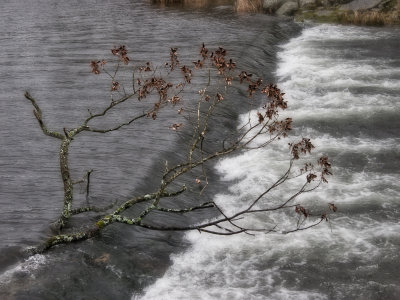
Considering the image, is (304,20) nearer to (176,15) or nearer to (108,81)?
(176,15)

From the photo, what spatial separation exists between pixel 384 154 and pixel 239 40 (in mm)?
15250

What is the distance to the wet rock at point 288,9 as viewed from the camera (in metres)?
38.7

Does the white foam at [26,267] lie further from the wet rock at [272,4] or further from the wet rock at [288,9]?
the wet rock at [272,4]

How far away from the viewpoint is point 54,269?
1023 cm

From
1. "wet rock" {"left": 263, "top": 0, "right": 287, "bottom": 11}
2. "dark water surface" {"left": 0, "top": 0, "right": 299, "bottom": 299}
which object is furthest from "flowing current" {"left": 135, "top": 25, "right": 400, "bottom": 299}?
"wet rock" {"left": 263, "top": 0, "right": 287, "bottom": 11}

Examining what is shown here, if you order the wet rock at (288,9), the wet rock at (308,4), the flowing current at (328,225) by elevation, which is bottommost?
the flowing current at (328,225)

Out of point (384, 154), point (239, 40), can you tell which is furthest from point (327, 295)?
point (239, 40)

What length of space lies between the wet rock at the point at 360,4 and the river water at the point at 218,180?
23.3 feet

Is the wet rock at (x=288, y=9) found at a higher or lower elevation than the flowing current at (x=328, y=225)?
higher

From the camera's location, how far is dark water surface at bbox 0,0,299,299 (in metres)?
10.4

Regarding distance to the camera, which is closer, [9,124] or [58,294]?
[58,294]

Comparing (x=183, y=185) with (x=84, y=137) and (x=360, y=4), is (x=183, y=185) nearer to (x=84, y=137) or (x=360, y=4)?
(x=84, y=137)

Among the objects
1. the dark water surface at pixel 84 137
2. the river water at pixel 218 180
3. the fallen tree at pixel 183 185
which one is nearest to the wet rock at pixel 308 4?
the dark water surface at pixel 84 137

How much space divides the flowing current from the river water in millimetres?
34
